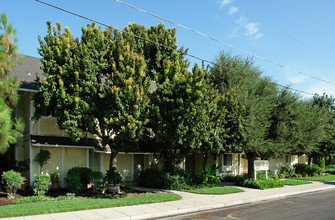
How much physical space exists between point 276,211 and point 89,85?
923 cm

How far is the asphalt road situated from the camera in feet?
32.0

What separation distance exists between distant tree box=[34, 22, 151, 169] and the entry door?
682cm

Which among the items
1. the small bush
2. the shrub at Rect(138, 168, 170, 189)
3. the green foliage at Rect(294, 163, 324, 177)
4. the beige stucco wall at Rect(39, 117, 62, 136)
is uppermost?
the beige stucco wall at Rect(39, 117, 62, 136)

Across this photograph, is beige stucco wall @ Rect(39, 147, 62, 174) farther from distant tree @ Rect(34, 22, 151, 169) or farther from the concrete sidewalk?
the concrete sidewalk

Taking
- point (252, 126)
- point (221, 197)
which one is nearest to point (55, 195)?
point (221, 197)

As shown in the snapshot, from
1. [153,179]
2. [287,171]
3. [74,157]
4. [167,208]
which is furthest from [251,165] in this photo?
[74,157]

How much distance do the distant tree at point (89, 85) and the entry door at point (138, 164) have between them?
6.82 meters

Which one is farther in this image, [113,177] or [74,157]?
[74,157]

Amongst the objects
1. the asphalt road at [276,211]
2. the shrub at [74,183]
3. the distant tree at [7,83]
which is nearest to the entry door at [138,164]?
the shrub at [74,183]

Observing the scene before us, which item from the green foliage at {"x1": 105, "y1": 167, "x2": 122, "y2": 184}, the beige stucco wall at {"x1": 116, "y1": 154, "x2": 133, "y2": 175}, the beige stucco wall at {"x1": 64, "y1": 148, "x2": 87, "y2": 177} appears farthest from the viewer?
the beige stucco wall at {"x1": 116, "y1": 154, "x2": 133, "y2": 175}

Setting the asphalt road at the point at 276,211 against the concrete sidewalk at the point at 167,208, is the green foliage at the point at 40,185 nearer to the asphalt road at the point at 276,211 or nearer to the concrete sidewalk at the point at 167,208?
the concrete sidewalk at the point at 167,208

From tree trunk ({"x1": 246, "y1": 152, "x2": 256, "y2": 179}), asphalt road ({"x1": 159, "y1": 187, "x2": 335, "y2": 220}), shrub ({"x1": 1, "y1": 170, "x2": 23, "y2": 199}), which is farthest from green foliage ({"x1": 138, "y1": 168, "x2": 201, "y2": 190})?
shrub ({"x1": 1, "y1": 170, "x2": 23, "y2": 199})

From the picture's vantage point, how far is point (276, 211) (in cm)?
1085

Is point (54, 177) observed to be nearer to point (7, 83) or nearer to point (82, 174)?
point (82, 174)
